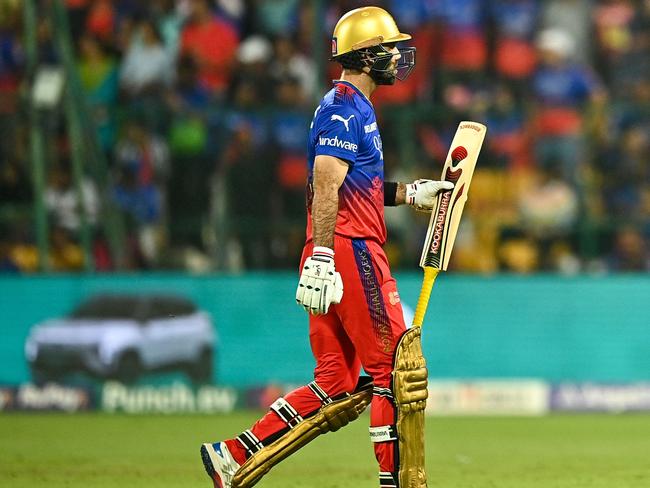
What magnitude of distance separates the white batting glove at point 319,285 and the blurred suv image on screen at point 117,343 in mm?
5809

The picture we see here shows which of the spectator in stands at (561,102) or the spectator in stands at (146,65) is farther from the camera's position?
the spectator in stands at (146,65)

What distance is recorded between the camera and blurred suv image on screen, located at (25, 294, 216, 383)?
34.6 ft

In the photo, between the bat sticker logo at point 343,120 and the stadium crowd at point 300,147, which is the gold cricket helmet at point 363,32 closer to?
the bat sticker logo at point 343,120

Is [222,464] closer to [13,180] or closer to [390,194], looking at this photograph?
[390,194]

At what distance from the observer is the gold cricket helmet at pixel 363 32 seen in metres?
5.27

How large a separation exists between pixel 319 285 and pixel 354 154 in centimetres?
57

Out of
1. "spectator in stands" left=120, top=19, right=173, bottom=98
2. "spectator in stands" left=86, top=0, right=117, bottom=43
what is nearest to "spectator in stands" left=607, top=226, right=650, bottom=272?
"spectator in stands" left=120, top=19, right=173, bottom=98

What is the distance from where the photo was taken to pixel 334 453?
8086mm

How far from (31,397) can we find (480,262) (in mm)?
4117

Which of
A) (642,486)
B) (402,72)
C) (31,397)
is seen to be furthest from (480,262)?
(402,72)

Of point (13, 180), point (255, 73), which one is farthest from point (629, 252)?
point (13, 180)

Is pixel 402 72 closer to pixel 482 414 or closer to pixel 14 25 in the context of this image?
pixel 482 414

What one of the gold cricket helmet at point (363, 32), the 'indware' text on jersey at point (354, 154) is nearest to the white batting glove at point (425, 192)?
the 'indware' text on jersey at point (354, 154)

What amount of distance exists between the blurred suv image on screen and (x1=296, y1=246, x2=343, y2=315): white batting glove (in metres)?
5.81
